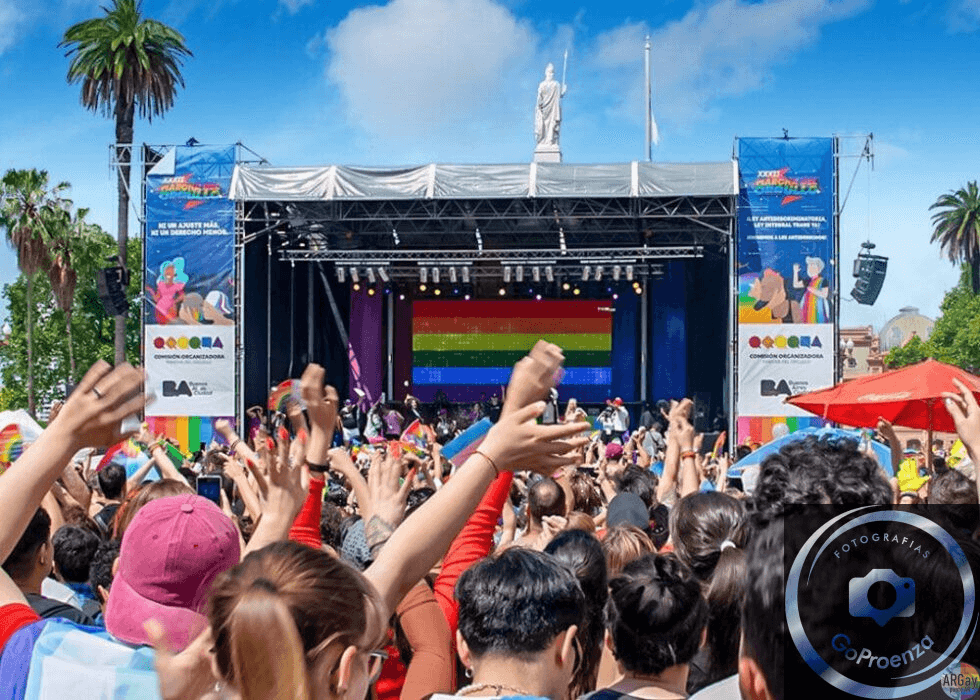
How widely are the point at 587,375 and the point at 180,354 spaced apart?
9.77 metres

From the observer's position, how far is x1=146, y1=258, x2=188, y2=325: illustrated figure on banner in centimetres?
2167

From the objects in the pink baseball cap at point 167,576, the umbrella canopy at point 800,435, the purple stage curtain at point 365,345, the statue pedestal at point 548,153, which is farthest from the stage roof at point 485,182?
the pink baseball cap at point 167,576

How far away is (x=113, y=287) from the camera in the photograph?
22.9m

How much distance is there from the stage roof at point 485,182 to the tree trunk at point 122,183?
12.2 ft

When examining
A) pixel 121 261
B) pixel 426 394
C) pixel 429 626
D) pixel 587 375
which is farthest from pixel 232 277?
pixel 429 626

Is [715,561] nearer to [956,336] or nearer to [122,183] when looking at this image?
[122,183]

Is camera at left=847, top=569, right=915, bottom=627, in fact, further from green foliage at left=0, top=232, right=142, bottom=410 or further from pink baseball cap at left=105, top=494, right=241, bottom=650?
green foliage at left=0, top=232, right=142, bottom=410

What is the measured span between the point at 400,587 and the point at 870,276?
66.6 feet

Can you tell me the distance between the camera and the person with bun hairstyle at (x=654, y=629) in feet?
9.17

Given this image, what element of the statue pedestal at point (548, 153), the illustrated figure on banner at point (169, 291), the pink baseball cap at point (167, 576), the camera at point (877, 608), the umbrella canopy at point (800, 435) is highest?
the statue pedestal at point (548, 153)

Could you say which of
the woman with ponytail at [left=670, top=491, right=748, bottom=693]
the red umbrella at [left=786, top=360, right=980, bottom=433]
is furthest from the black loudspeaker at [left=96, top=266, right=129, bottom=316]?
the woman with ponytail at [left=670, top=491, right=748, bottom=693]

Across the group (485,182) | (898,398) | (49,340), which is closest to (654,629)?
(898,398)

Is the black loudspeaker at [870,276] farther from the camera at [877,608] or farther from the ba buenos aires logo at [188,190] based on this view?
the camera at [877,608]

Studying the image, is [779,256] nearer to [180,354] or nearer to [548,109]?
[548,109]
